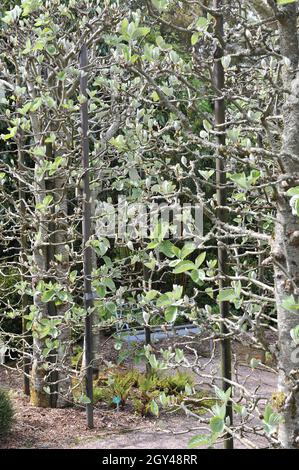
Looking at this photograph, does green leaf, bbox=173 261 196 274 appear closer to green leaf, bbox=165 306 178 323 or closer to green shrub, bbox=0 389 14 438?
green leaf, bbox=165 306 178 323

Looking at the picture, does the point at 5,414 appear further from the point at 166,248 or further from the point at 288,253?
the point at 288,253

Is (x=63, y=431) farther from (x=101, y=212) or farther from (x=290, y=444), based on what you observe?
(x=290, y=444)

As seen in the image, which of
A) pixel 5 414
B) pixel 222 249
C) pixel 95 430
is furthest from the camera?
pixel 95 430

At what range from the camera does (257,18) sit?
2.12 m

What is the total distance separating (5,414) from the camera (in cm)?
374

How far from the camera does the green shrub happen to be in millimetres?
3725

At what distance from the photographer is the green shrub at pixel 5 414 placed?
372 centimetres

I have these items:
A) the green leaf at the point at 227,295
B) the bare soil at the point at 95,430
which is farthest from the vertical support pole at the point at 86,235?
the green leaf at the point at 227,295

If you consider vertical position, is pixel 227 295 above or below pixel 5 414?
above

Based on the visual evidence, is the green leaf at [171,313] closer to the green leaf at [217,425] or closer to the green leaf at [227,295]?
the green leaf at [227,295]

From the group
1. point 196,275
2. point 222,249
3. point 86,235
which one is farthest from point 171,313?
point 86,235

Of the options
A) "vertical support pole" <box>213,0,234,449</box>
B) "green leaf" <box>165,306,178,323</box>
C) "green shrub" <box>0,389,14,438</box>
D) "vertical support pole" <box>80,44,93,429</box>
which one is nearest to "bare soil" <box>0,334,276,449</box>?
"green shrub" <box>0,389,14,438</box>
